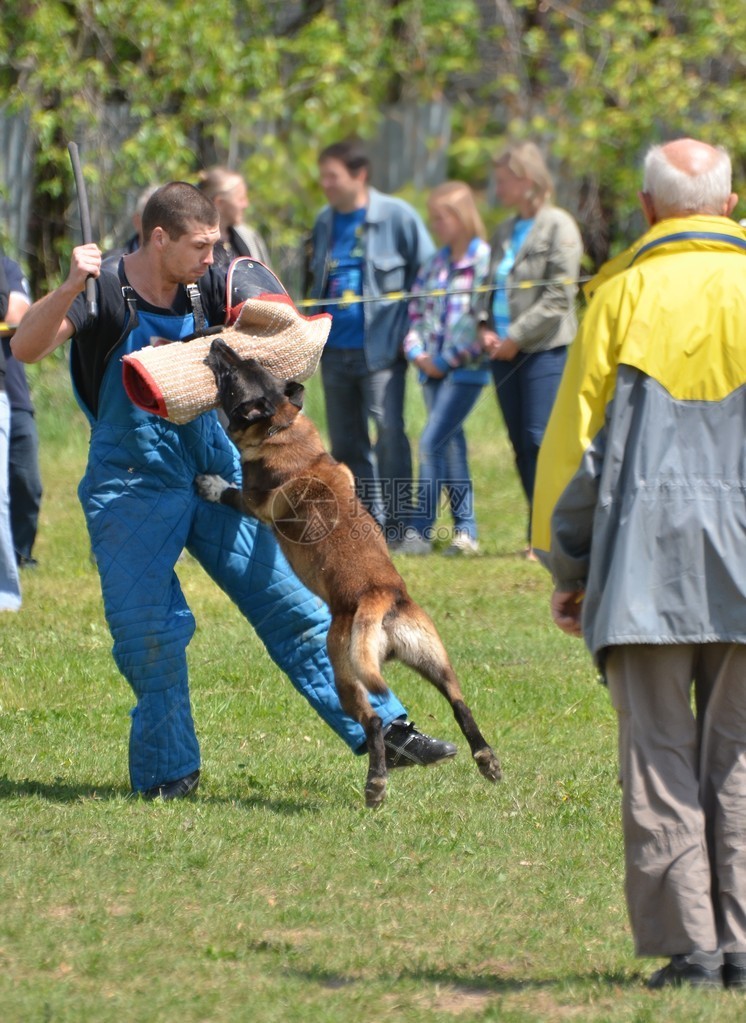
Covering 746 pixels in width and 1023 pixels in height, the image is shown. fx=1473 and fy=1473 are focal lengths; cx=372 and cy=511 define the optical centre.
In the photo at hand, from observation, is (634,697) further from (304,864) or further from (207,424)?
(207,424)

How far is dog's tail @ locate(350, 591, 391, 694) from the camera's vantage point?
5.19 m

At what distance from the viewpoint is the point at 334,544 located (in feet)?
17.7

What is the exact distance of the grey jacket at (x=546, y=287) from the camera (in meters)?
9.38

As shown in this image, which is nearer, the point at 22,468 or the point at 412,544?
the point at 22,468

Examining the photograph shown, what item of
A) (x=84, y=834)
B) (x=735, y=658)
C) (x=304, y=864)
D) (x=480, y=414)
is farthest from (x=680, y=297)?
(x=480, y=414)

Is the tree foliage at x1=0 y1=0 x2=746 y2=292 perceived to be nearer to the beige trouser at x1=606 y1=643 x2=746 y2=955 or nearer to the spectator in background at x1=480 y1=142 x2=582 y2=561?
→ the spectator in background at x1=480 y1=142 x2=582 y2=561

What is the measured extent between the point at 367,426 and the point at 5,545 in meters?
2.89

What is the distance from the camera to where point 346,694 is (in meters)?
5.35

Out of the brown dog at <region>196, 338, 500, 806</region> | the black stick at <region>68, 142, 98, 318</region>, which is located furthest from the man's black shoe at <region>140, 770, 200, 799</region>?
the black stick at <region>68, 142, 98, 318</region>

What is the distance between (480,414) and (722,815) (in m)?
10.6

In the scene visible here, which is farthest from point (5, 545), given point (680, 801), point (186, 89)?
point (186, 89)

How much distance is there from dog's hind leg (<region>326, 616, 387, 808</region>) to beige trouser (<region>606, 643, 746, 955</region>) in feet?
5.51

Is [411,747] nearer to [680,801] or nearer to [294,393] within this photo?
[294,393]

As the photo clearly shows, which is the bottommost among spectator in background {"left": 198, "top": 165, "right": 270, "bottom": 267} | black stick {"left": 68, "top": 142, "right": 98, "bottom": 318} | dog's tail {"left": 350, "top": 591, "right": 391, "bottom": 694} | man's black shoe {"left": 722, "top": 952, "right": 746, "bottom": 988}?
man's black shoe {"left": 722, "top": 952, "right": 746, "bottom": 988}
